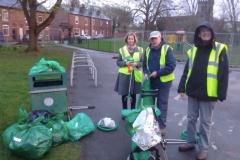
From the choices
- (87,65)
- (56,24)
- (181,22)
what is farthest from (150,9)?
(87,65)

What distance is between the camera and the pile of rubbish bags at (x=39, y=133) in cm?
461

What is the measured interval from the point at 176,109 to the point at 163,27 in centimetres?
4928

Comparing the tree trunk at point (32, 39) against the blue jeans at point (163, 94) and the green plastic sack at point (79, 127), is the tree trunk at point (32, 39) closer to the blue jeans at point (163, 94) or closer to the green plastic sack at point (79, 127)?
the green plastic sack at point (79, 127)

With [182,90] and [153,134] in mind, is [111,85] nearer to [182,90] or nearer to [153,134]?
[182,90]

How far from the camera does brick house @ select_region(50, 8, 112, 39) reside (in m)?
74.2

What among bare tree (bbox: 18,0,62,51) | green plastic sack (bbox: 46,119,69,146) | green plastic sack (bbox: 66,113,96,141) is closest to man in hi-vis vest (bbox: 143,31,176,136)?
green plastic sack (bbox: 66,113,96,141)

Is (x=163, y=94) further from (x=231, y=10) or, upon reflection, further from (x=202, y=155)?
(x=231, y=10)

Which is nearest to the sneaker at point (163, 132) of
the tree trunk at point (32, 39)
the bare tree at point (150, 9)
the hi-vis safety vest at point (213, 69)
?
the hi-vis safety vest at point (213, 69)

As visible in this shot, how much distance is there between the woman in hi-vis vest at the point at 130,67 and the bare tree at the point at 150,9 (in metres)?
52.1

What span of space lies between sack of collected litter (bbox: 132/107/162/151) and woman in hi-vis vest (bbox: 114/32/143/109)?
2.16 metres

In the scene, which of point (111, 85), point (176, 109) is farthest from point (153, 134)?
point (111, 85)

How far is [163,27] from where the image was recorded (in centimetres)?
5612

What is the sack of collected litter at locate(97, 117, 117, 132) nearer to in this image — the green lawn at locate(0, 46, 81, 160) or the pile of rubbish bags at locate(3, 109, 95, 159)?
the pile of rubbish bags at locate(3, 109, 95, 159)

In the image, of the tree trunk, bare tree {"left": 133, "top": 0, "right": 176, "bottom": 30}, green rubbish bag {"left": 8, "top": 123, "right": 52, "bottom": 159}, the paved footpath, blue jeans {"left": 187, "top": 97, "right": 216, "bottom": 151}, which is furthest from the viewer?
bare tree {"left": 133, "top": 0, "right": 176, "bottom": 30}
